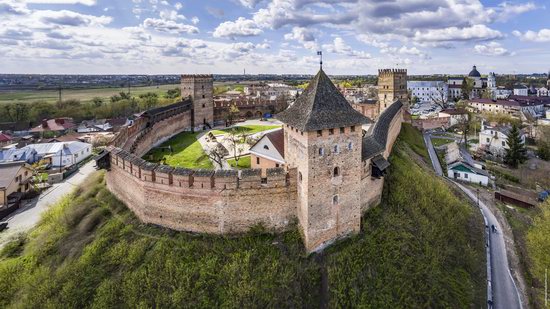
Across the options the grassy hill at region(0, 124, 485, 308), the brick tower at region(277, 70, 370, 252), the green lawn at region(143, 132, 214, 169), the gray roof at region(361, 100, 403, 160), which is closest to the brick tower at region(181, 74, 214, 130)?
the green lawn at region(143, 132, 214, 169)

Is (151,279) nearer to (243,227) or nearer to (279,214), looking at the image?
(243,227)

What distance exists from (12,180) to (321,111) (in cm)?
2823

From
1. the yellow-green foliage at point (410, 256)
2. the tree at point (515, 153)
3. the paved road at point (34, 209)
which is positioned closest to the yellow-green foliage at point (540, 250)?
the yellow-green foliage at point (410, 256)

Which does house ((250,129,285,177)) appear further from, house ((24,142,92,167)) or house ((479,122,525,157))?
house ((479,122,525,157))

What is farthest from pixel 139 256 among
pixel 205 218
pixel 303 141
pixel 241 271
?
pixel 303 141

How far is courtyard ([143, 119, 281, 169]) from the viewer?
2642 cm

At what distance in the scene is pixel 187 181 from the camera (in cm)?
1686

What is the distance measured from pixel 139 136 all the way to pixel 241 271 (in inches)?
723

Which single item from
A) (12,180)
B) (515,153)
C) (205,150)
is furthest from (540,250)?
(12,180)

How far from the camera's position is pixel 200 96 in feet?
141

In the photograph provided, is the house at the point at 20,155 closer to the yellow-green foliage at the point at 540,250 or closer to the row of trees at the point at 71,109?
the row of trees at the point at 71,109

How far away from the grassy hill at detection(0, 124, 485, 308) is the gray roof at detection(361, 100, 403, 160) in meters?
3.37

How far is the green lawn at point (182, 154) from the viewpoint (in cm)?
2666

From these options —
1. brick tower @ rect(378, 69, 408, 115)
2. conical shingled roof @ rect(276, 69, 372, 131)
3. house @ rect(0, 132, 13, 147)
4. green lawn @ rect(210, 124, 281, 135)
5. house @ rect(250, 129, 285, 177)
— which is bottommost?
house @ rect(0, 132, 13, 147)
